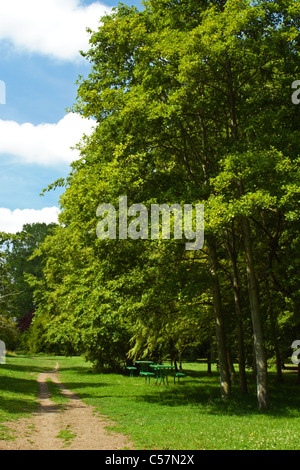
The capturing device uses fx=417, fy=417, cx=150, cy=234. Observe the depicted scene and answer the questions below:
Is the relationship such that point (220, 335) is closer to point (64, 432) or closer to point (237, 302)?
point (237, 302)

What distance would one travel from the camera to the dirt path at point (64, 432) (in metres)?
8.43

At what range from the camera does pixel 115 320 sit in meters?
13.6

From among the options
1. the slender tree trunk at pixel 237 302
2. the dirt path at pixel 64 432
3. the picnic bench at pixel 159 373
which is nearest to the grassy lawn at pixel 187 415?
the dirt path at pixel 64 432

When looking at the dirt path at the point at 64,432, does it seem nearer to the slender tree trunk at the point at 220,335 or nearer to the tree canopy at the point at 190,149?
the tree canopy at the point at 190,149

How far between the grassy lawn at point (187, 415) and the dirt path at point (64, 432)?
44 cm

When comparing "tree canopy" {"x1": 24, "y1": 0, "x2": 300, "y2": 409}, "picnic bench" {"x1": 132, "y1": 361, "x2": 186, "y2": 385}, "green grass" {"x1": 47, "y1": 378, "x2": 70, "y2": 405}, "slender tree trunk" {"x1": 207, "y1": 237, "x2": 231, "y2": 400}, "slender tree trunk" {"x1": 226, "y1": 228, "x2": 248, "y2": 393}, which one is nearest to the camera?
"tree canopy" {"x1": 24, "y1": 0, "x2": 300, "y2": 409}

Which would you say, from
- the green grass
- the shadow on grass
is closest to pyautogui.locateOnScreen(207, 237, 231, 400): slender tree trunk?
the shadow on grass

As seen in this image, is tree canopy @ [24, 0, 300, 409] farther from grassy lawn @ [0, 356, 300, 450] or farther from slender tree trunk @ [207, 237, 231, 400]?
grassy lawn @ [0, 356, 300, 450]

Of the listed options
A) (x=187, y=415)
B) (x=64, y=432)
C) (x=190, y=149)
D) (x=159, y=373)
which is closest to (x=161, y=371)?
(x=159, y=373)

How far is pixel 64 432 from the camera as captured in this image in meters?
9.81

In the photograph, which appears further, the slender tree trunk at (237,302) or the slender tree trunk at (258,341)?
the slender tree trunk at (237,302)

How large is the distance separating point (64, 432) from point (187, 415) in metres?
4.09

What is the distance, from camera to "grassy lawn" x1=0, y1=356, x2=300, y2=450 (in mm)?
8672

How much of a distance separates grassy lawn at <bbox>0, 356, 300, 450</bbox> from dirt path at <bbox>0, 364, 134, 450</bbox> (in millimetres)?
438
